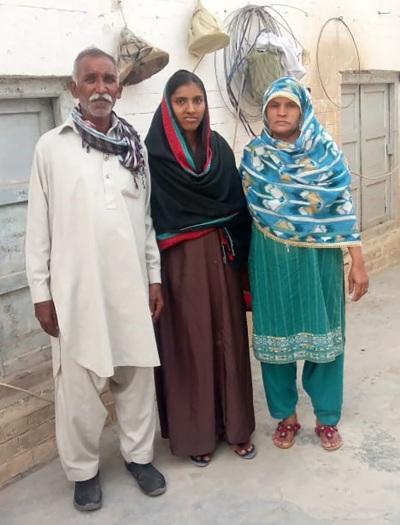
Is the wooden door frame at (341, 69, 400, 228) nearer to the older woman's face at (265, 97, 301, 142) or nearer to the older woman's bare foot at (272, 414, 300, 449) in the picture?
the older woman's face at (265, 97, 301, 142)

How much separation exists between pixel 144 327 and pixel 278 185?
0.84 metres

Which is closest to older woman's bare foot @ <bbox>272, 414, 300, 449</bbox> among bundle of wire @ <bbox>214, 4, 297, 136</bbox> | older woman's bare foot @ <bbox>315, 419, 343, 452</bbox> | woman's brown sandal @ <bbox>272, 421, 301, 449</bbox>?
woman's brown sandal @ <bbox>272, 421, 301, 449</bbox>

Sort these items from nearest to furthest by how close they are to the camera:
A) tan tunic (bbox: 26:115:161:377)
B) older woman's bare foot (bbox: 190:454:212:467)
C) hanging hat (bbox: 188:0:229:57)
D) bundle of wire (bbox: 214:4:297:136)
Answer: tan tunic (bbox: 26:115:161:377) < older woman's bare foot (bbox: 190:454:212:467) < hanging hat (bbox: 188:0:229:57) < bundle of wire (bbox: 214:4:297:136)

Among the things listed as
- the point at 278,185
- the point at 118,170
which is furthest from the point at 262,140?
the point at 118,170

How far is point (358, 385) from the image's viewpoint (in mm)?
3717

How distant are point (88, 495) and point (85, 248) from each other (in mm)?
1063

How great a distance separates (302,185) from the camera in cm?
268

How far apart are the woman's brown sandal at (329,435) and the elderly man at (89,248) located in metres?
1.02

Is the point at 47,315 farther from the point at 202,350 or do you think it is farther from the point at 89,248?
the point at 202,350

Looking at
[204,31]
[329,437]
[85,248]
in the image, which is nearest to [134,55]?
[204,31]

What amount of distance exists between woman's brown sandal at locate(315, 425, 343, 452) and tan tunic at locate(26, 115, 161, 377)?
113 centimetres

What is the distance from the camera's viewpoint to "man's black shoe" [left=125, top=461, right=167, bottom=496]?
2.71 metres

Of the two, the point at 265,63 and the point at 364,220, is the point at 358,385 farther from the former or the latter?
the point at 364,220

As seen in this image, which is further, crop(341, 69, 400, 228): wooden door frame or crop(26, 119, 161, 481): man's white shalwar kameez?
crop(341, 69, 400, 228): wooden door frame
